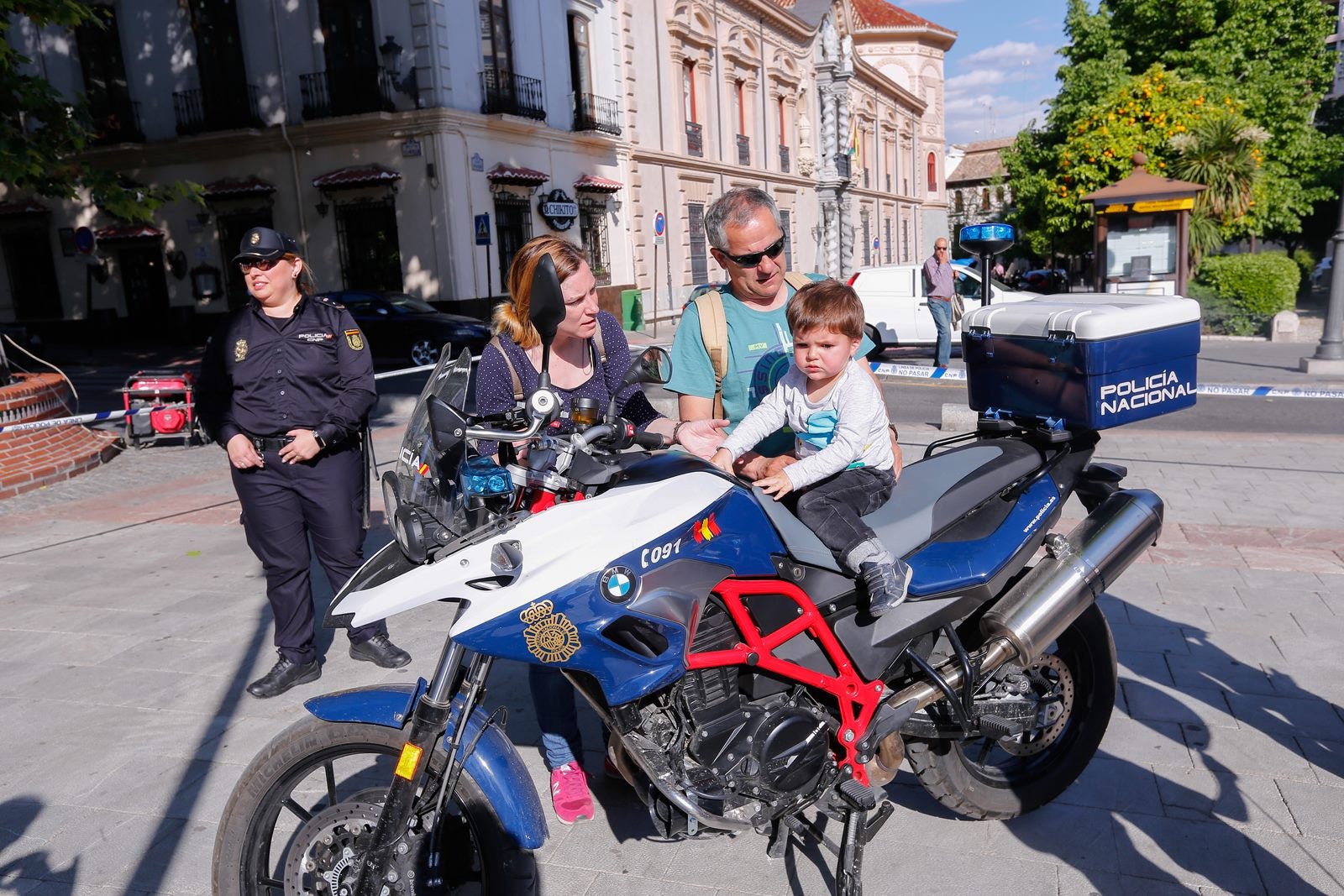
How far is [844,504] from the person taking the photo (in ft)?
8.69

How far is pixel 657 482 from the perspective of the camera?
226 cm

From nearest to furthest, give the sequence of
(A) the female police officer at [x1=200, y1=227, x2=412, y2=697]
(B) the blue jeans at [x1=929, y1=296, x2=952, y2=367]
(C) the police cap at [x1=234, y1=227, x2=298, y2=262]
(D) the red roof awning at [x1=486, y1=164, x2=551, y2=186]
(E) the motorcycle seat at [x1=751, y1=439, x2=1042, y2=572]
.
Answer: (E) the motorcycle seat at [x1=751, y1=439, x2=1042, y2=572]
(C) the police cap at [x1=234, y1=227, x2=298, y2=262]
(A) the female police officer at [x1=200, y1=227, x2=412, y2=697]
(B) the blue jeans at [x1=929, y1=296, x2=952, y2=367]
(D) the red roof awning at [x1=486, y1=164, x2=551, y2=186]

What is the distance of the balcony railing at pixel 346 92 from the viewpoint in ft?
69.9

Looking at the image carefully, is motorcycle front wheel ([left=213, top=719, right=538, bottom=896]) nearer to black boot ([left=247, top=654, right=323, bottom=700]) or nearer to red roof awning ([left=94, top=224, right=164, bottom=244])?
black boot ([left=247, top=654, right=323, bottom=700])

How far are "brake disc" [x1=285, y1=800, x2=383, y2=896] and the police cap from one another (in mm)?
2337

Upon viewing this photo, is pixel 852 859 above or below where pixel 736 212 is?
below

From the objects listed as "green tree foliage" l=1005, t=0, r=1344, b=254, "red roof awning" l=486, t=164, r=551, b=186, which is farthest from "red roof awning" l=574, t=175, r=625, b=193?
"green tree foliage" l=1005, t=0, r=1344, b=254

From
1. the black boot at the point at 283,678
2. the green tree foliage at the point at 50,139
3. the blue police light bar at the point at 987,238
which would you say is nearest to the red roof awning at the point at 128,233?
the green tree foliage at the point at 50,139

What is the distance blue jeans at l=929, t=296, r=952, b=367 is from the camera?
48.7 ft

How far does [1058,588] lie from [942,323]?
496 inches

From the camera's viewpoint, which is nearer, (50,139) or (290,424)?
(290,424)

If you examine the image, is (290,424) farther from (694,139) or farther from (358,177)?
(694,139)

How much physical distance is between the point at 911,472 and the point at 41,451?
8542 millimetres

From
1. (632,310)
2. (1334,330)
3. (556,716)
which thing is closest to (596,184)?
(632,310)
